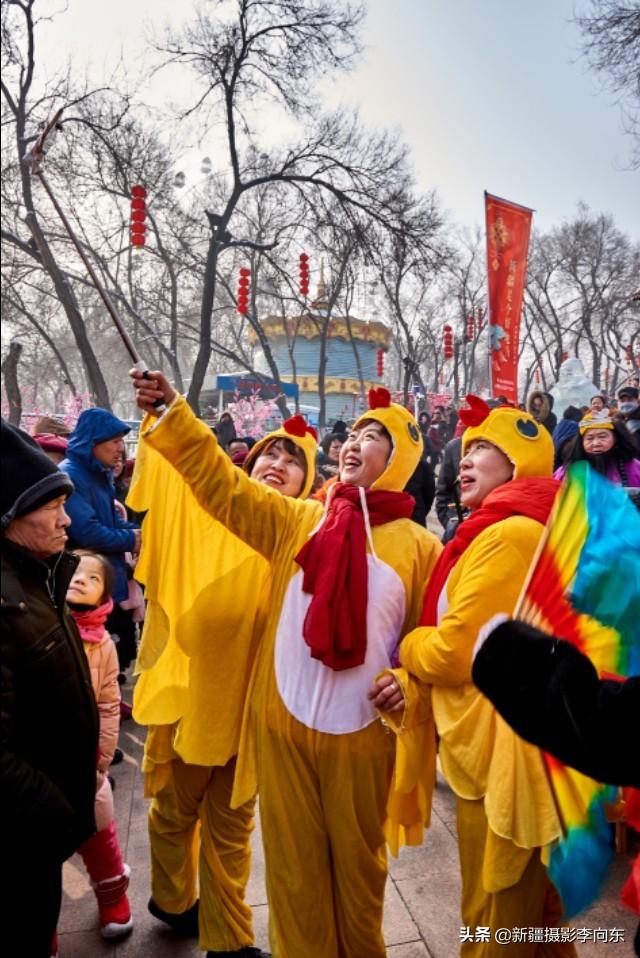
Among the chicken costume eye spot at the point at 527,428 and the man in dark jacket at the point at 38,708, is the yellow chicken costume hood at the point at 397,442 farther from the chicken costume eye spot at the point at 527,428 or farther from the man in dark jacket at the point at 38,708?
the man in dark jacket at the point at 38,708

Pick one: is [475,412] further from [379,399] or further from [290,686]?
[290,686]

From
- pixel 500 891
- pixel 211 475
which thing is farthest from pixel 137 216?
pixel 500 891

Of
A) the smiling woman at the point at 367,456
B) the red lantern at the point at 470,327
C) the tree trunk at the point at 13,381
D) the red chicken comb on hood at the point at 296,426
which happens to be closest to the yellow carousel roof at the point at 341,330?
the red lantern at the point at 470,327

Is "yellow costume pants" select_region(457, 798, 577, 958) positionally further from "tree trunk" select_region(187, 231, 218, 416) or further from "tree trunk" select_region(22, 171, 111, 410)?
"tree trunk" select_region(22, 171, 111, 410)

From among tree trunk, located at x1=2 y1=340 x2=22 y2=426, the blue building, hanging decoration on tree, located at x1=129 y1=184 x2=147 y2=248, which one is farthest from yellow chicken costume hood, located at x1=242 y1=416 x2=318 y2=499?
the blue building

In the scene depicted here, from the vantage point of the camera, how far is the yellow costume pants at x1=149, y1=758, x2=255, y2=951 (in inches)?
91.1

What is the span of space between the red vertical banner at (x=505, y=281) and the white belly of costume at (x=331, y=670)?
7.83m

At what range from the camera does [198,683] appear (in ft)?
7.79

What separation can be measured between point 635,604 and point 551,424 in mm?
8124

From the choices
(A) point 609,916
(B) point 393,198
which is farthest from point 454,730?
(B) point 393,198

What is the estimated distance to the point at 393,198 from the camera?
41.7ft

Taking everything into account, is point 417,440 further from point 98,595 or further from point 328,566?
point 98,595

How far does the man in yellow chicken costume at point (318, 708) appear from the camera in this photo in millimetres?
1973

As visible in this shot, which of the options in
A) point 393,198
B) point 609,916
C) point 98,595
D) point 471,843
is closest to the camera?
point 471,843
